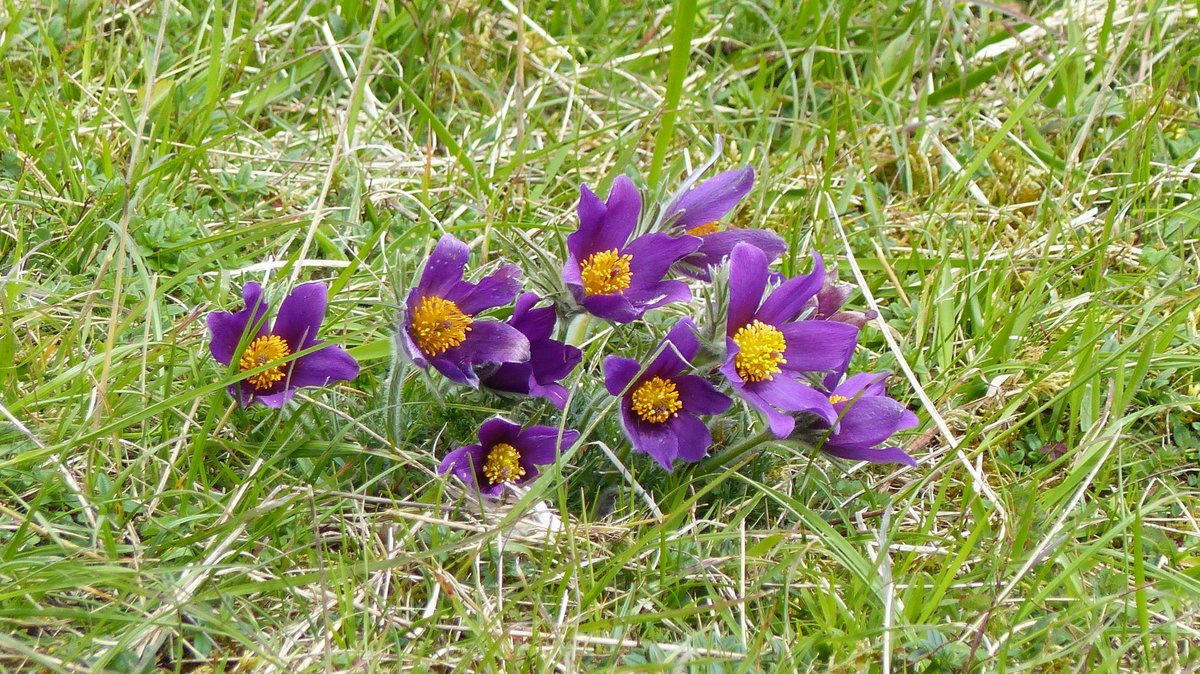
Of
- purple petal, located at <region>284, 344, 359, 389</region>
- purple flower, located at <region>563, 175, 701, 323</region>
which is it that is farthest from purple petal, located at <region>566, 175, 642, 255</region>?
purple petal, located at <region>284, 344, 359, 389</region>

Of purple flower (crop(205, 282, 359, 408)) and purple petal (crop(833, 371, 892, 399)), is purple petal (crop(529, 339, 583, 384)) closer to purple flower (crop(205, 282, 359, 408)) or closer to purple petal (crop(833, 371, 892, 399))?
purple flower (crop(205, 282, 359, 408))

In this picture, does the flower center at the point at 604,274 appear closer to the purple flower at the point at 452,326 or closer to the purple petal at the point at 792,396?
the purple flower at the point at 452,326

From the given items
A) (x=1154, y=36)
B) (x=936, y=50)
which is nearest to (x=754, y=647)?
(x=936, y=50)

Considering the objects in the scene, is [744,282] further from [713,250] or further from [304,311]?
[304,311]

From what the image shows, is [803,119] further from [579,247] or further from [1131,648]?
[1131,648]

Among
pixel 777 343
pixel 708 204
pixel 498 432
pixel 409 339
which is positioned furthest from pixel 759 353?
pixel 409 339

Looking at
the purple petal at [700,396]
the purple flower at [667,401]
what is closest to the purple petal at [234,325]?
the purple flower at [667,401]
